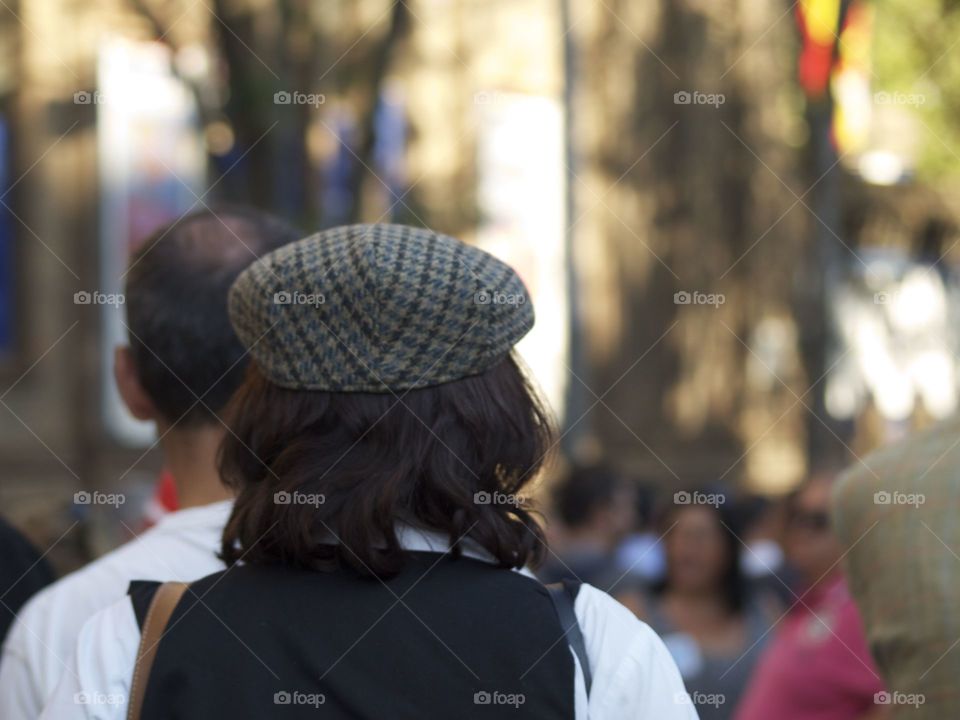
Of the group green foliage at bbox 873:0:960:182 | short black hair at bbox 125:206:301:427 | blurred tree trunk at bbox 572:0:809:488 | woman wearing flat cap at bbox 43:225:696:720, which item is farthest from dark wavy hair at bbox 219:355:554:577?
green foliage at bbox 873:0:960:182

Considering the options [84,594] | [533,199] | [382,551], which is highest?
[382,551]

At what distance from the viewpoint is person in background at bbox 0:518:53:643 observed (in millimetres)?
2729

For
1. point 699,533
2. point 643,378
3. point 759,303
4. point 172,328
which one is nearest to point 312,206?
point 699,533

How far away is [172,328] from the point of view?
8.33ft

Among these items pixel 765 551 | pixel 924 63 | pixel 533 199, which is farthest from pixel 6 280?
pixel 924 63

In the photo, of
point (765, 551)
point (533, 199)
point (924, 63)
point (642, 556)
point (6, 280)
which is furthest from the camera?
point (924, 63)

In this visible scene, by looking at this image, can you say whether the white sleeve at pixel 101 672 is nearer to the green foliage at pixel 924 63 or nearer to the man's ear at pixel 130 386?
the man's ear at pixel 130 386

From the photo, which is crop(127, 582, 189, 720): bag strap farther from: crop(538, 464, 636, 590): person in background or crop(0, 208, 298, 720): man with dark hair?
crop(538, 464, 636, 590): person in background

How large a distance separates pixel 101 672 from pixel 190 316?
2.92ft

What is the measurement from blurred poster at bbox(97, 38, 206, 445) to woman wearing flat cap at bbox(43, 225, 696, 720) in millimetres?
9886

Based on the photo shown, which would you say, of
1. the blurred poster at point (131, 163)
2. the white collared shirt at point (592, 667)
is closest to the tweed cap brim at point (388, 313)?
the white collared shirt at point (592, 667)

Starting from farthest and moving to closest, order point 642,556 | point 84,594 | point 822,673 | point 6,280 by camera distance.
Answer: point 6,280 < point 642,556 < point 822,673 < point 84,594

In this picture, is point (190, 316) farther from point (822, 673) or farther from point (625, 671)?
point (822, 673)

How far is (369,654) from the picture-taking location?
171 centimetres
